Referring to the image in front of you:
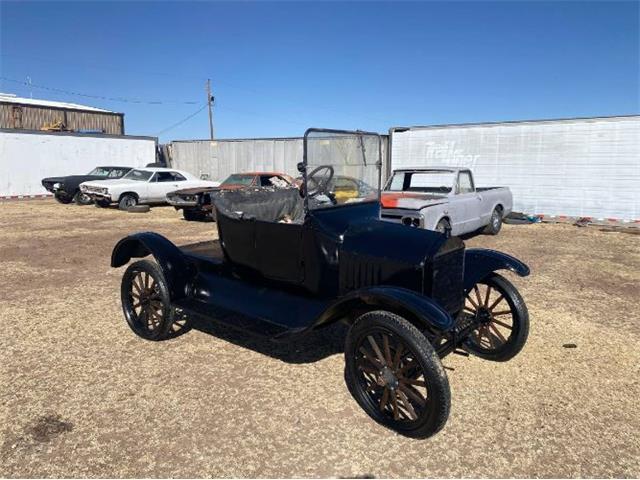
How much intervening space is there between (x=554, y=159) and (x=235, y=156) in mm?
12875

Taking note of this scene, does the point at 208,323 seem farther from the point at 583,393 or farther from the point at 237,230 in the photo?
the point at 583,393

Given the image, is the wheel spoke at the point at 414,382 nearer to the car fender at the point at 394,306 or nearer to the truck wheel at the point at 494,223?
the car fender at the point at 394,306

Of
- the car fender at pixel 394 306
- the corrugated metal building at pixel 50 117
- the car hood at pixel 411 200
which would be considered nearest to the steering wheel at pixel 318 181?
the car fender at pixel 394 306

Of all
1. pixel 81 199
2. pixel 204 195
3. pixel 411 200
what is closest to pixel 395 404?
pixel 411 200

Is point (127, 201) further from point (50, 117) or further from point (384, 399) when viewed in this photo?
point (50, 117)

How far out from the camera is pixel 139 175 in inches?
628

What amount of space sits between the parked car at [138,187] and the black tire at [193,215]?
84.9 inches

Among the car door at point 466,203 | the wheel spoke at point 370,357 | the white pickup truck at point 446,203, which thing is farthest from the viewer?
the car door at point 466,203

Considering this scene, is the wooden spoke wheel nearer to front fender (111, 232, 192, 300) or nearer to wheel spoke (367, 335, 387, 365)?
front fender (111, 232, 192, 300)

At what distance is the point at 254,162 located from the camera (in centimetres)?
2005

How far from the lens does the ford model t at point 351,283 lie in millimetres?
3084

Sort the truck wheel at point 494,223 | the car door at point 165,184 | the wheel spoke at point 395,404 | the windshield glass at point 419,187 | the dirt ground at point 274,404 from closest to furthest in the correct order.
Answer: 1. the dirt ground at point 274,404
2. the wheel spoke at point 395,404
3. the windshield glass at point 419,187
4. the truck wheel at point 494,223
5. the car door at point 165,184

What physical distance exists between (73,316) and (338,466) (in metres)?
3.81

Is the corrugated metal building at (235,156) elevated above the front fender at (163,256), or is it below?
above
